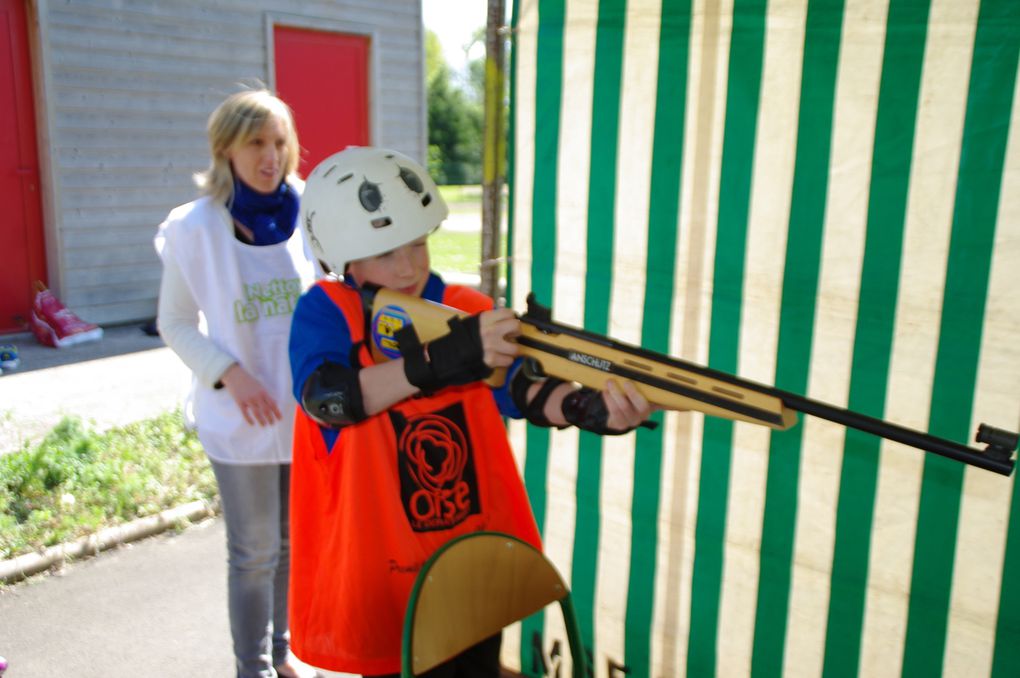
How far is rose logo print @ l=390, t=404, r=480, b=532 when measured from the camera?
7.11 ft

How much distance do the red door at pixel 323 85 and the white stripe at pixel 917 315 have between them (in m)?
8.99

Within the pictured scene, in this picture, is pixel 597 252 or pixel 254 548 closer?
pixel 597 252

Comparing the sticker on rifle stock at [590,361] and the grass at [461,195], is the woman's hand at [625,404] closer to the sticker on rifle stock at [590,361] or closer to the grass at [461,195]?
the sticker on rifle stock at [590,361]

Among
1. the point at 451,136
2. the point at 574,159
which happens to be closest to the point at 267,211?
the point at 574,159

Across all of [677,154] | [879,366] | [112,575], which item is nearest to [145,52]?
[112,575]

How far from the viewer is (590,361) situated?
209 centimetres

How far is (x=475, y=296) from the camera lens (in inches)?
97.3

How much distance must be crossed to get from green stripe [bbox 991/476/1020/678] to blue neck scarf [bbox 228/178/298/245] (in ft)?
7.96

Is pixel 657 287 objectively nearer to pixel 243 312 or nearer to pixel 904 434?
pixel 904 434

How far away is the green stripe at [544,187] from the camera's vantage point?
292 centimetres

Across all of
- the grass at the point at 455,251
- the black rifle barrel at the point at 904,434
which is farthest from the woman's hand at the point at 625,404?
the grass at the point at 455,251

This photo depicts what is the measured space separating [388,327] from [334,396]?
9.7 inches

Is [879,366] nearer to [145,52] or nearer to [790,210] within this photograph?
[790,210]

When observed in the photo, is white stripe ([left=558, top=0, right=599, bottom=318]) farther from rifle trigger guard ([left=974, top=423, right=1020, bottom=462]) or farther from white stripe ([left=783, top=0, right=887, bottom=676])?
rifle trigger guard ([left=974, top=423, right=1020, bottom=462])
